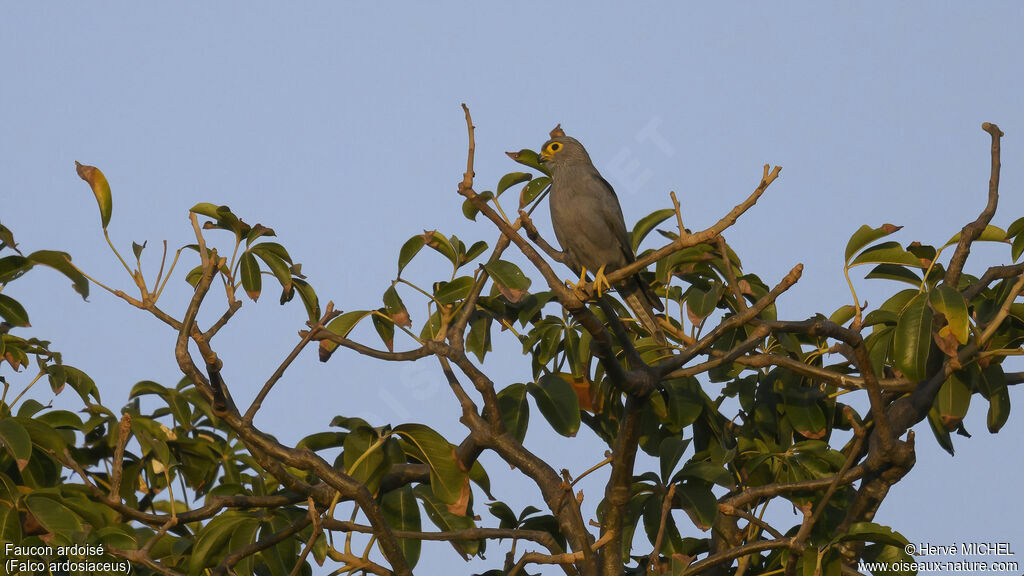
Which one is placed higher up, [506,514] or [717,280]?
[717,280]

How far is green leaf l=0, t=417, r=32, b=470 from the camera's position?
381 centimetres

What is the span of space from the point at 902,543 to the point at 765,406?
133 centimetres

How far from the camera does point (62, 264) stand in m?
4.18

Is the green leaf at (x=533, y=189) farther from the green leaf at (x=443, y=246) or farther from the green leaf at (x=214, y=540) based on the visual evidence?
the green leaf at (x=214, y=540)

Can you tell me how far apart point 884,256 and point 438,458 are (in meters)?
2.19

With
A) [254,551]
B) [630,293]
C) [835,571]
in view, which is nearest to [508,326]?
[630,293]

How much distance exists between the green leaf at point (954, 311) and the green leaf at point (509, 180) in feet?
6.54

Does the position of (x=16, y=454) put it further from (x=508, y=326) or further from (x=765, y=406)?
(x=765, y=406)

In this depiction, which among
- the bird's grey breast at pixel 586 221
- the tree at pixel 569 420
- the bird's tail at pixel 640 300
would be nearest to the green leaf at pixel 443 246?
the tree at pixel 569 420

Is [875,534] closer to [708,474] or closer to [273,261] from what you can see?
[708,474]

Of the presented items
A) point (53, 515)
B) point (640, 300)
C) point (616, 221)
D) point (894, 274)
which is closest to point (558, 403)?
point (894, 274)

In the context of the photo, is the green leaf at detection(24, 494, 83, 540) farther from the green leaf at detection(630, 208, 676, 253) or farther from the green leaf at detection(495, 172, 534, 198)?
the green leaf at detection(630, 208, 676, 253)

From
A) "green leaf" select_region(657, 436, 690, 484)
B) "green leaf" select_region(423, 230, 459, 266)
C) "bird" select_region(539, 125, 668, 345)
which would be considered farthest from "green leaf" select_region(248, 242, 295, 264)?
"bird" select_region(539, 125, 668, 345)

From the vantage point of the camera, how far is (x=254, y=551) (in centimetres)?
369
